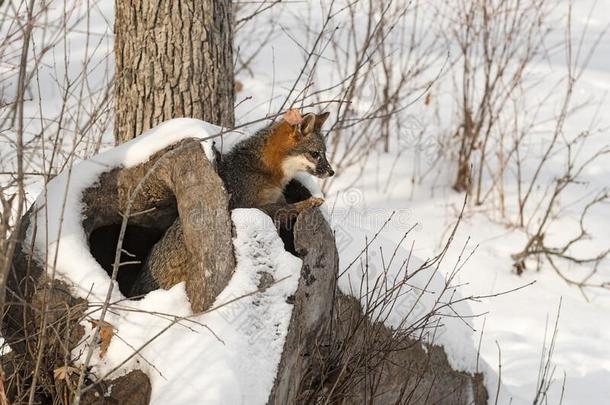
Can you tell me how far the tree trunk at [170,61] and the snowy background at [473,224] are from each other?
252 mm

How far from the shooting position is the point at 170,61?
525cm

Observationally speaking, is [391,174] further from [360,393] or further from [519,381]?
[360,393]

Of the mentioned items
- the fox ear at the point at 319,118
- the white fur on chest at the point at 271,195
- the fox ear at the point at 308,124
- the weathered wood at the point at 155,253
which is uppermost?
the fox ear at the point at 319,118

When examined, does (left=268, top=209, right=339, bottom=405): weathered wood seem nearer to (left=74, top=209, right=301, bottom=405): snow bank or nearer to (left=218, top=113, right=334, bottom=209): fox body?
(left=74, top=209, right=301, bottom=405): snow bank

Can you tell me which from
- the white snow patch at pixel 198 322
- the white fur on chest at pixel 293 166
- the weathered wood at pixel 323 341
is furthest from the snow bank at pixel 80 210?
the weathered wood at pixel 323 341

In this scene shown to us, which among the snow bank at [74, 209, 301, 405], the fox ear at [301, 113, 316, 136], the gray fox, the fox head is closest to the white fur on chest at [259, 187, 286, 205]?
the gray fox

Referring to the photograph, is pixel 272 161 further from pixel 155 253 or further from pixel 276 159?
pixel 155 253

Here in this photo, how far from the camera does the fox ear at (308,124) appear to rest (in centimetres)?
500

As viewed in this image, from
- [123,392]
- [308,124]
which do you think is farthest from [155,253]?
[308,124]

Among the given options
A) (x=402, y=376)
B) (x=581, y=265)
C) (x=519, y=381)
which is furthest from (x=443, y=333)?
(x=581, y=265)

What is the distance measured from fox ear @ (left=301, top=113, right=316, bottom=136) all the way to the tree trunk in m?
0.61

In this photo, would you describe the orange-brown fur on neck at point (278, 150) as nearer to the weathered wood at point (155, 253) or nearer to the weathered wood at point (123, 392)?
the weathered wood at point (155, 253)

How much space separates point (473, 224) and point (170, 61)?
406cm

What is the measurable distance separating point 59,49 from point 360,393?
23.9 feet
